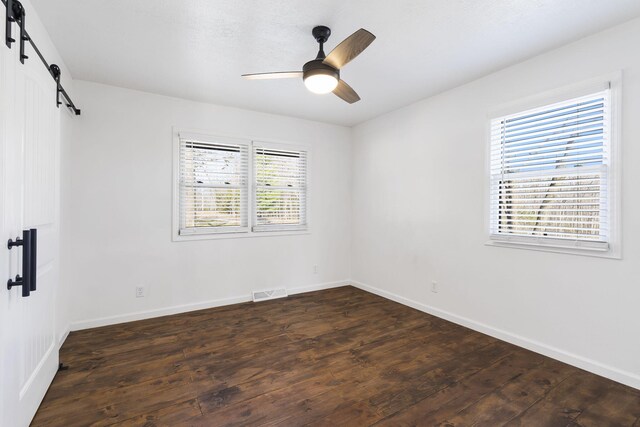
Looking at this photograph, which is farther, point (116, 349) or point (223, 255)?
point (223, 255)

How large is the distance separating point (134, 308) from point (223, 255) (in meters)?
1.15

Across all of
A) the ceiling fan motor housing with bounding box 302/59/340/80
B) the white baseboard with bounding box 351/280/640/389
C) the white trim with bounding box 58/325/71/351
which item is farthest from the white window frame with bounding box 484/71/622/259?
the white trim with bounding box 58/325/71/351

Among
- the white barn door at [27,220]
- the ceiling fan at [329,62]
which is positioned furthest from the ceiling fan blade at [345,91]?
the white barn door at [27,220]

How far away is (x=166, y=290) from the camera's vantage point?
3717 millimetres

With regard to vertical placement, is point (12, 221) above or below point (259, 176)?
below

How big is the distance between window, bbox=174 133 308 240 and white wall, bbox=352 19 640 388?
1.15 meters

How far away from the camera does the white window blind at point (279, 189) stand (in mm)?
4379

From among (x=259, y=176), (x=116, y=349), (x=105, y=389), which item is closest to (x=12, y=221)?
(x=105, y=389)

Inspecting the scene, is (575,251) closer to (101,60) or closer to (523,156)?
(523,156)

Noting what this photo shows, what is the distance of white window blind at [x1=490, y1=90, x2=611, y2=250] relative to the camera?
7.91ft

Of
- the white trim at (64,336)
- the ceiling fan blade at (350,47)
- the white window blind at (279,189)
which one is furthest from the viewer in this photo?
the white window blind at (279,189)

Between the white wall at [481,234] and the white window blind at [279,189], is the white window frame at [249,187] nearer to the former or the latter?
the white window blind at [279,189]

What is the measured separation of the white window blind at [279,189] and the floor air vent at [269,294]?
0.90 meters

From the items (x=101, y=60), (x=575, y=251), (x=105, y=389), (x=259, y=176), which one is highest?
(x=101, y=60)
